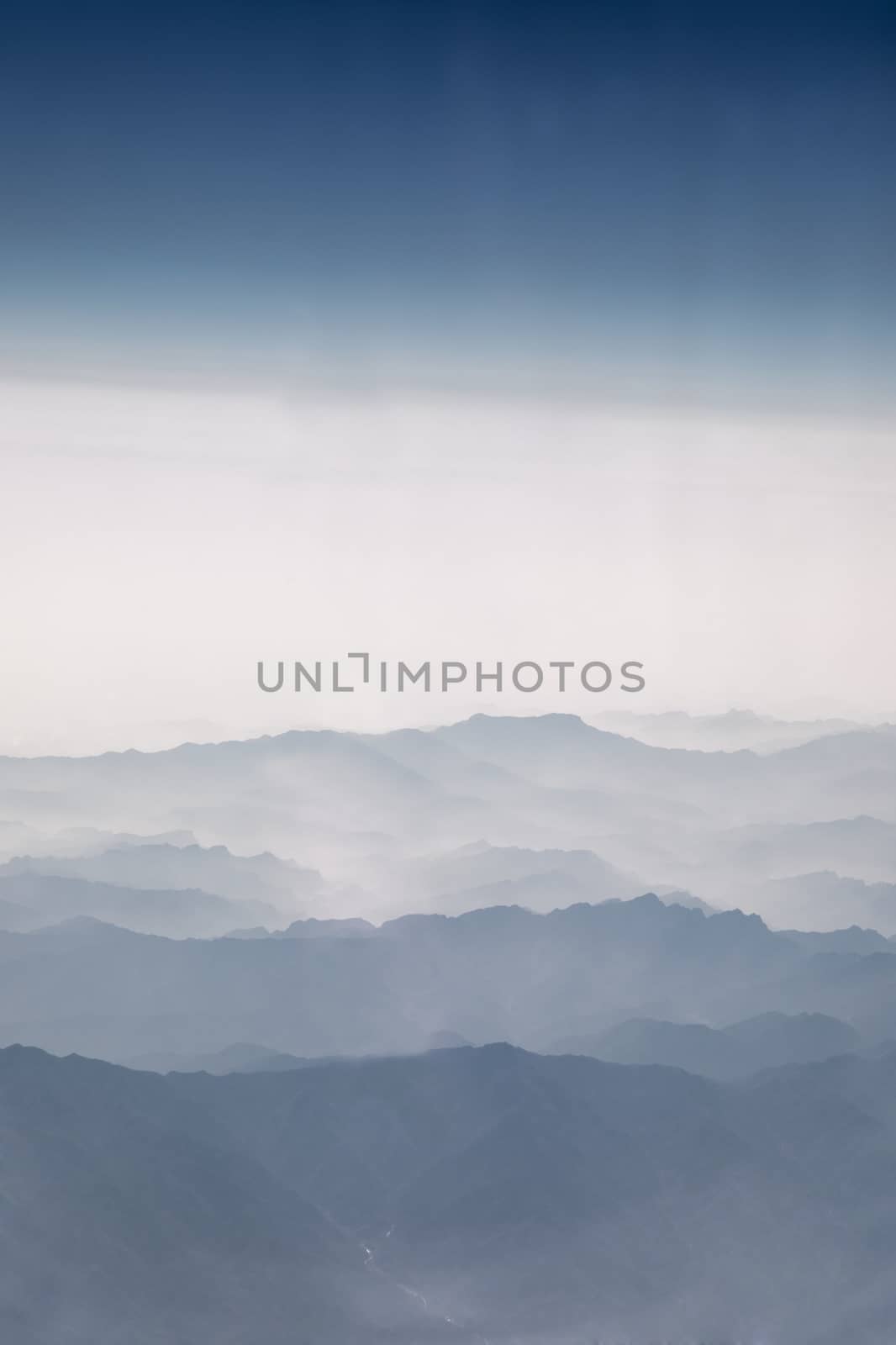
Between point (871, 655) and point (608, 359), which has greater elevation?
point (608, 359)

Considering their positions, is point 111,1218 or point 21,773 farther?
point 21,773

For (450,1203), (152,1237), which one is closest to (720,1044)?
(450,1203)

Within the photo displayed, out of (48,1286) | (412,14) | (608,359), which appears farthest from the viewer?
(608,359)

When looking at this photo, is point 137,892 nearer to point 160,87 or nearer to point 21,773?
point 21,773

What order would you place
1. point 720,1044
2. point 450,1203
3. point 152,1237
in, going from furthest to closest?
point 720,1044 → point 450,1203 → point 152,1237

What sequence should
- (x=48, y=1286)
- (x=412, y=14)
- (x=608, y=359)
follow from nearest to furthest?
(x=48, y=1286)
(x=412, y=14)
(x=608, y=359)

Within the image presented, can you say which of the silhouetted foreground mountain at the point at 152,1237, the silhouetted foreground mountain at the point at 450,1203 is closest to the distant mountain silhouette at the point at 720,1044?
the silhouetted foreground mountain at the point at 450,1203

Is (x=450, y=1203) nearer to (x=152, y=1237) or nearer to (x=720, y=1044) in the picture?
(x=152, y=1237)

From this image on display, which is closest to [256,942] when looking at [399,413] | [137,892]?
[137,892]

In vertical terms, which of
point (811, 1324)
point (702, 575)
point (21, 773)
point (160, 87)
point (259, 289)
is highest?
point (160, 87)
